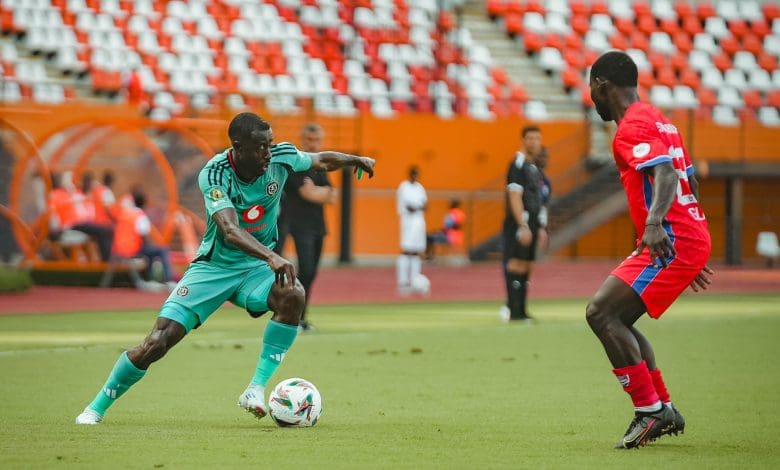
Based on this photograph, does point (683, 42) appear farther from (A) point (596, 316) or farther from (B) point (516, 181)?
(A) point (596, 316)

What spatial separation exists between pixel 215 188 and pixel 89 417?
1.62 m

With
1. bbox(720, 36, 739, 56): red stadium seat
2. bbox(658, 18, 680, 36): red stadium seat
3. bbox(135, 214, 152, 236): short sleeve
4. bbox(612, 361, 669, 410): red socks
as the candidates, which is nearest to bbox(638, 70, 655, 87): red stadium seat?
bbox(658, 18, 680, 36): red stadium seat

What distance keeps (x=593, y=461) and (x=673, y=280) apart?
1.16m

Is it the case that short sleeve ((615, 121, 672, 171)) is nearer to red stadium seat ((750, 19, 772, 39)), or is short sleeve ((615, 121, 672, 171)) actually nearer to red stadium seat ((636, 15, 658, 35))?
red stadium seat ((636, 15, 658, 35))

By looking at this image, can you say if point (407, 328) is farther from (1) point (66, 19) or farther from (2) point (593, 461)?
(1) point (66, 19)

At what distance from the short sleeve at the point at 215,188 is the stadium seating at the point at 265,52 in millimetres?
20079

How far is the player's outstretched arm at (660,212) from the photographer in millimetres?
7285

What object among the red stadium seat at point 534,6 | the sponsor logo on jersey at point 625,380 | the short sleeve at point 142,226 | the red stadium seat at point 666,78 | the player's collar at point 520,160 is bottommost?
the short sleeve at point 142,226

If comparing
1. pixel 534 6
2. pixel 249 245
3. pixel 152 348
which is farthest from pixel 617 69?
pixel 534 6

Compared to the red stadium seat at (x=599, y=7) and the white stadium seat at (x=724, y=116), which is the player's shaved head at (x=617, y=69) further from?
the red stadium seat at (x=599, y=7)

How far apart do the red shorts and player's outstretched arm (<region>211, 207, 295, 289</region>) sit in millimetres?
1933

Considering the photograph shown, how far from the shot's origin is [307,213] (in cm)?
1483

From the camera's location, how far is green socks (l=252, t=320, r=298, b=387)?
8508 mm

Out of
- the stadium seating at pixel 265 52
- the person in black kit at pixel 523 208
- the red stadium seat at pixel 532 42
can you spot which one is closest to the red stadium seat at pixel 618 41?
the red stadium seat at pixel 532 42
